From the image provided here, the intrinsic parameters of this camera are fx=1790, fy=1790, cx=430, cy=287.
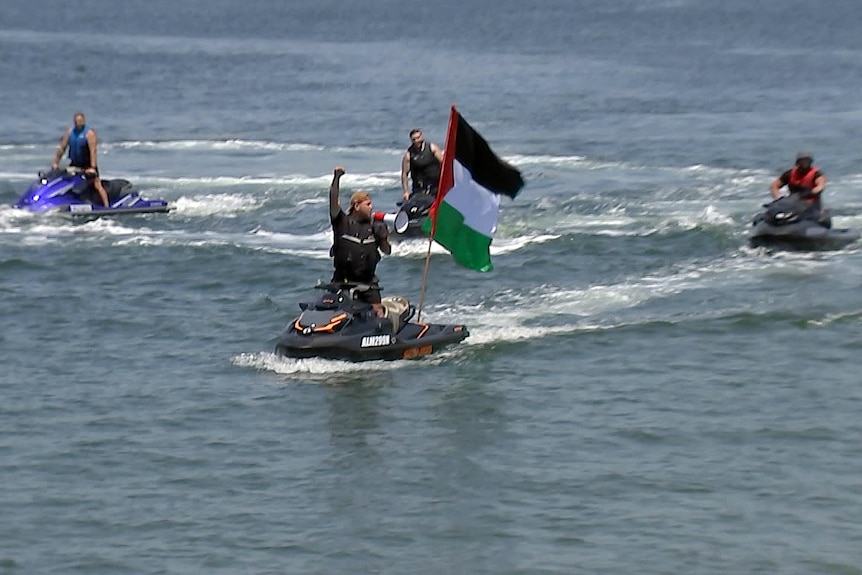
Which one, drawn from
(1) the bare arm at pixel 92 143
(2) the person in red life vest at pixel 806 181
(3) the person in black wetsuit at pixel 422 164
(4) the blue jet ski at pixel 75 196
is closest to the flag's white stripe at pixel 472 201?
(3) the person in black wetsuit at pixel 422 164

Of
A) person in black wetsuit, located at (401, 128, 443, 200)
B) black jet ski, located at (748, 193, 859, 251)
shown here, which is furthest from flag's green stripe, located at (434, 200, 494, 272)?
black jet ski, located at (748, 193, 859, 251)

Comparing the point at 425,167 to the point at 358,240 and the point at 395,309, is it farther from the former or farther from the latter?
the point at 358,240

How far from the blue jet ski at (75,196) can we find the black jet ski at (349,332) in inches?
409

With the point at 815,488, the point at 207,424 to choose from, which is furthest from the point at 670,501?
the point at 207,424

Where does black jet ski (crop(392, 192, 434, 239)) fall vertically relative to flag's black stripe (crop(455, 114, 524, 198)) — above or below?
below

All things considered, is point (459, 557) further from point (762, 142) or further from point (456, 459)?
point (762, 142)

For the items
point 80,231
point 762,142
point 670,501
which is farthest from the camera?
point 762,142

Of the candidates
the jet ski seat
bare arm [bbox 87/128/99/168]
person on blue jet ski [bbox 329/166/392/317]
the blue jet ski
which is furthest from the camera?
the blue jet ski

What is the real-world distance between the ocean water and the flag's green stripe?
0.92m

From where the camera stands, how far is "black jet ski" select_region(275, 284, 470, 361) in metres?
18.5

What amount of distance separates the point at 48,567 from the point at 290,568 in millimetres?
1915

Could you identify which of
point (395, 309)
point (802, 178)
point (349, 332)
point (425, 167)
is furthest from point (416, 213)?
point (349, 332)

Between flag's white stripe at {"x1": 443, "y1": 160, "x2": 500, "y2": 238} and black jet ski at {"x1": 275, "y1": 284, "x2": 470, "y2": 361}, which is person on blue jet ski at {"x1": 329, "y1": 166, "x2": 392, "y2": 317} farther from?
flag's white stripe at {"x1": 443, "y1": 160, "x2": 500, "y2": 238}

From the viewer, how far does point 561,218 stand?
1129 inches
